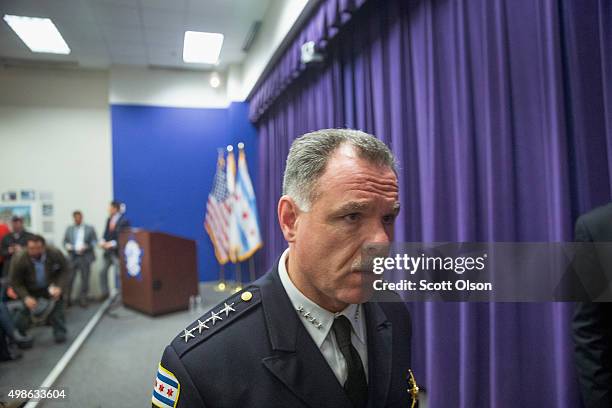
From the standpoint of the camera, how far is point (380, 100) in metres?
1.63

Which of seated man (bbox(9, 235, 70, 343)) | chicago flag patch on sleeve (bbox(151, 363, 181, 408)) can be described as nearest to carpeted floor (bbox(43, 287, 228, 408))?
seated man (bbox(9, 235, 70, 343))

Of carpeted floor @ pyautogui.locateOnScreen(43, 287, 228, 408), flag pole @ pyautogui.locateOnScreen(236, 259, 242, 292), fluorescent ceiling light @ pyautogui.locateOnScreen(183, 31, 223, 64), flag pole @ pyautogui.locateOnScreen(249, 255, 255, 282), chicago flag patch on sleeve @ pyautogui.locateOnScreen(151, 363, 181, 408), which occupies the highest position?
fluorescent ceiling light @ pyautogui.locateOnScreen(183, 31, 223, 64)

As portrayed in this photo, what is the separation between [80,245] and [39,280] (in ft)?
0.40

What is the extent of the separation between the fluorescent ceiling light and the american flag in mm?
289

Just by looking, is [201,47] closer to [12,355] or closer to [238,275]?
[238,275]

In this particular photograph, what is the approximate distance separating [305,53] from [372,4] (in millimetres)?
661

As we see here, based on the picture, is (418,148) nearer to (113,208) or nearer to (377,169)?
(377,169)

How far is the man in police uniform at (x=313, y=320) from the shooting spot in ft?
1.97

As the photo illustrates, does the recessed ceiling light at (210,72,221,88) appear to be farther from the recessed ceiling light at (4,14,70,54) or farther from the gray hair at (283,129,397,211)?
the gray hair at (283,129,397,211)

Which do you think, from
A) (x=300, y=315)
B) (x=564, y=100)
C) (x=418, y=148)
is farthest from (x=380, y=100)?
(x=300, y=315)

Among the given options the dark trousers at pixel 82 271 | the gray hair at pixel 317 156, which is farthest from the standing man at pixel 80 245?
the gray hair at pixel 317 156

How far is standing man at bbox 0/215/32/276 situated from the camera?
849 mm

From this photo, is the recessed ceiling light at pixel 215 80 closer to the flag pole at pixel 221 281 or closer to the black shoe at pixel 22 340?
the flag pole at pixel 221 281

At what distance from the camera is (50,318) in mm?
933
